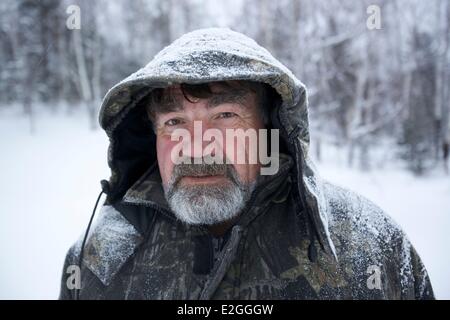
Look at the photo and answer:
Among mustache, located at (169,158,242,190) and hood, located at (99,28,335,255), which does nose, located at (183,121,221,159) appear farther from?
hood, located at (99,28,335,255)

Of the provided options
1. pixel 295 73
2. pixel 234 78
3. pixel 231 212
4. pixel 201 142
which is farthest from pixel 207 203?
pixel 295 73

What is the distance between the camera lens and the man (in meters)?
1.14

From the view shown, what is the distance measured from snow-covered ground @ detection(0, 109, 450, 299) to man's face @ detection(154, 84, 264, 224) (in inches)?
108

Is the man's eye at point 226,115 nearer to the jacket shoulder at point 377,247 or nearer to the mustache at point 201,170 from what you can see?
→ the mustache at point 201,170

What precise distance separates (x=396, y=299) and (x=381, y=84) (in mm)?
11077

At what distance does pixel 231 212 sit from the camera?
123cm

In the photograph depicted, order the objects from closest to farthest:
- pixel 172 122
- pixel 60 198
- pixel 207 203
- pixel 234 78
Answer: pixel 234 78 < pixel 207 203 < pixel 172 122 < pixel 60 198

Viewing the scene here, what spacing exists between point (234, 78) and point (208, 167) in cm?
35

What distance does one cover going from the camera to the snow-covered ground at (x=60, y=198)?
382 centimetres

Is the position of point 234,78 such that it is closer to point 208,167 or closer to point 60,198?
point 208,167

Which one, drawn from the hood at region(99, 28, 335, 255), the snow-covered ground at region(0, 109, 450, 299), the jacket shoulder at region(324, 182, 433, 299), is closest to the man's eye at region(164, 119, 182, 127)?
the hood at region(99, 28, 335, 255)

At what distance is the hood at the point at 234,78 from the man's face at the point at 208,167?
144 millimetres

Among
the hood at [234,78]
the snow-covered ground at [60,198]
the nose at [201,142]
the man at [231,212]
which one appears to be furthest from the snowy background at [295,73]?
the nose at [201,142]

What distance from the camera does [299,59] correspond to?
8125 millimetres
